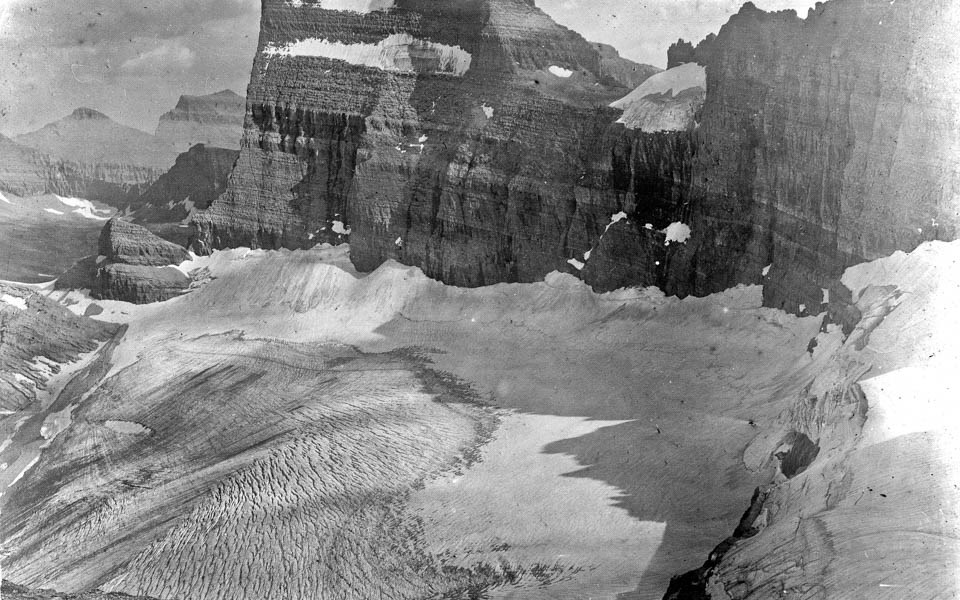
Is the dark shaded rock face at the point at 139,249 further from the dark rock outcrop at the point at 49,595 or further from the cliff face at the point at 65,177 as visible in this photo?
the cliff face at the point at 65,177

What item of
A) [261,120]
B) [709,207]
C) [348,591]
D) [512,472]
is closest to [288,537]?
[348,591]

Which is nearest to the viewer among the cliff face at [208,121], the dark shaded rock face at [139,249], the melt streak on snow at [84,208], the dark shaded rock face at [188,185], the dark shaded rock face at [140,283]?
the dark shaded rock face at [140,283]

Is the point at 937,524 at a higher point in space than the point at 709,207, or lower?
lower

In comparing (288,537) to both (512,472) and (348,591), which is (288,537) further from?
(512,472)

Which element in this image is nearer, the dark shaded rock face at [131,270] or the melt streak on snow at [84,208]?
the dark shaded rock face at [131,270]

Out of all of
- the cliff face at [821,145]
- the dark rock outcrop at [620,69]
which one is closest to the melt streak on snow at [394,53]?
the dark rock outcrop at [620,69]

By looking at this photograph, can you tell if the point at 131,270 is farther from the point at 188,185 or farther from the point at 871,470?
the point at 871,470

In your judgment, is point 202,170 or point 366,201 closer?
point 366,201
